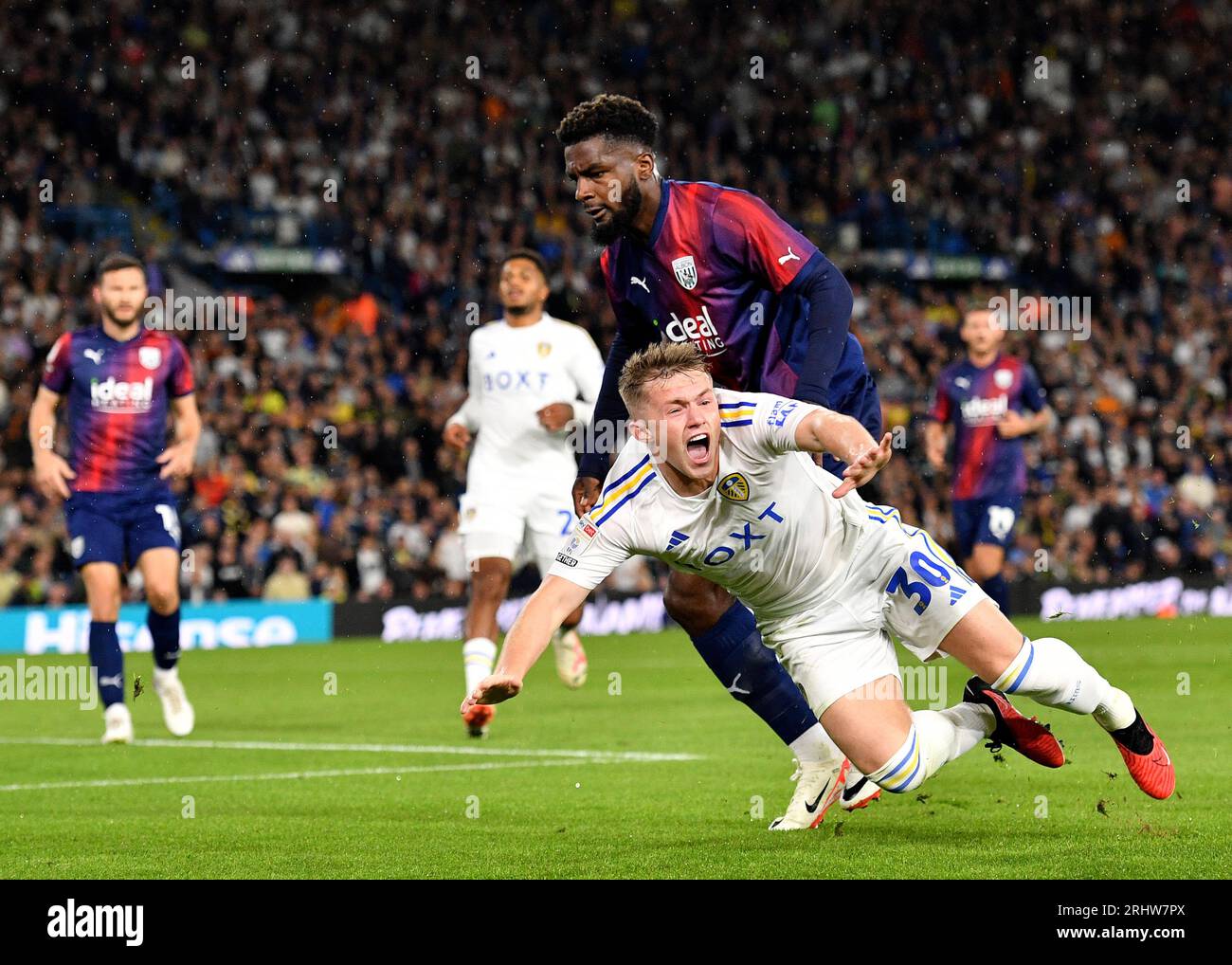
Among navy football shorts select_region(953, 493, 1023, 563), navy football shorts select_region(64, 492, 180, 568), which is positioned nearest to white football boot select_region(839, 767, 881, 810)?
navy football shorts select_region(64, 492, 180, 568)

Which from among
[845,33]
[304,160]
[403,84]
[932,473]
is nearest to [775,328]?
[932,473]

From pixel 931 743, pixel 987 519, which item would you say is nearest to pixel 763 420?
pixel 931 743

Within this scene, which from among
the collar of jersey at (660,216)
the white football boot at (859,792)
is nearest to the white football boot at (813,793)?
the white football boot at (859,792)

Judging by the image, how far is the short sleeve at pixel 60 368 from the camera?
10.5 metres

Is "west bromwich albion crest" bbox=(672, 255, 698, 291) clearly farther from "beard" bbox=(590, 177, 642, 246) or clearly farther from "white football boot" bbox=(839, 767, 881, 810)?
"white football boot" bbox=(839, 767, 881, 810)

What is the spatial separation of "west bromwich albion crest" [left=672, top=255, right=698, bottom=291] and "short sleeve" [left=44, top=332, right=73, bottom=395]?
5.06 metres

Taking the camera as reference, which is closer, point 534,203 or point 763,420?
point 763,420

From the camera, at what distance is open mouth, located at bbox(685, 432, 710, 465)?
5516mm

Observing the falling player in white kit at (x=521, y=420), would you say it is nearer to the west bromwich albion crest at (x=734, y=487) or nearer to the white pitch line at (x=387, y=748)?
the white pitch line at (x=387, y=748)

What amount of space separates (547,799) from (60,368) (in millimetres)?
4581

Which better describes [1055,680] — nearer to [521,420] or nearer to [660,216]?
[660,216]

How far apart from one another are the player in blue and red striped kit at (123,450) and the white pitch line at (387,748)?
1.66 feet

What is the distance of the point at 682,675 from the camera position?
15.0 meters

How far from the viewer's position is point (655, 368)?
5539 millimetres
